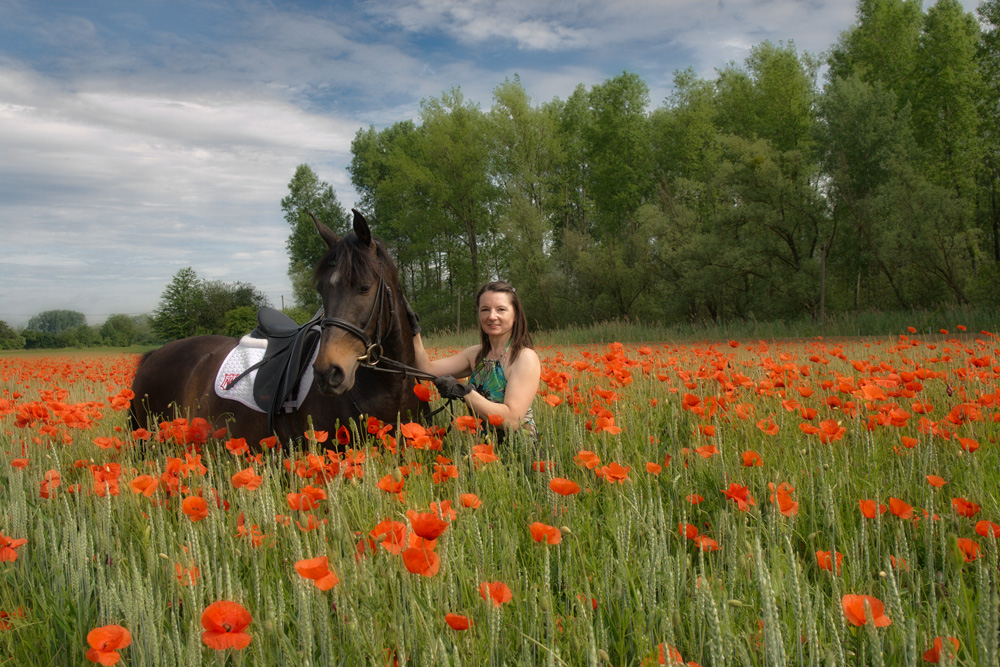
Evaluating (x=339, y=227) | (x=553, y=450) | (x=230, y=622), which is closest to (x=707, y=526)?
(x=553, y=450)

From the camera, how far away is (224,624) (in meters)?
1.11

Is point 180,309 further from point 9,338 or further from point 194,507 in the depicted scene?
point 194,507

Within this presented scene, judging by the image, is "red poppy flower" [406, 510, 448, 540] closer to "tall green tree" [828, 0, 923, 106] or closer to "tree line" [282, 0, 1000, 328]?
"tree line" [282, 0, 1000, 328]

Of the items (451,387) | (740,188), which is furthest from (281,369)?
(740,188)

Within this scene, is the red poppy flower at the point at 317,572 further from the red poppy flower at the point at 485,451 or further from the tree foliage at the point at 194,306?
the tree foliage at the point at 194,306

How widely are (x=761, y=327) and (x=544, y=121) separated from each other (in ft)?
77.4

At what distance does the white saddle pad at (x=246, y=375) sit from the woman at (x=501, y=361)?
772 millimetres

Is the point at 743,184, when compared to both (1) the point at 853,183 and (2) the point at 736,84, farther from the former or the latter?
(2) the point at 736,84

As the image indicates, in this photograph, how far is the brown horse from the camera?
10.6ft

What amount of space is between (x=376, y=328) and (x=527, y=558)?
1804 millimetres

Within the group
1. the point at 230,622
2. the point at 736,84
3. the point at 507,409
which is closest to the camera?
the point at 230,622

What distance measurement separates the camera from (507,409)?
3.61m

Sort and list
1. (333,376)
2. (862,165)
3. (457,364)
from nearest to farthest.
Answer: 1. (333,376)
2. (457,364)
3. (862,165)

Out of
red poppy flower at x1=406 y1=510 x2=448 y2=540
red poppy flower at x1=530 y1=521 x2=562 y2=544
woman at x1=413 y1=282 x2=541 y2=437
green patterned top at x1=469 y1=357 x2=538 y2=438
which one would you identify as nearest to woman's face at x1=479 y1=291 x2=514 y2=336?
woman at x1=413 y1=282 x2=541 y2=437
